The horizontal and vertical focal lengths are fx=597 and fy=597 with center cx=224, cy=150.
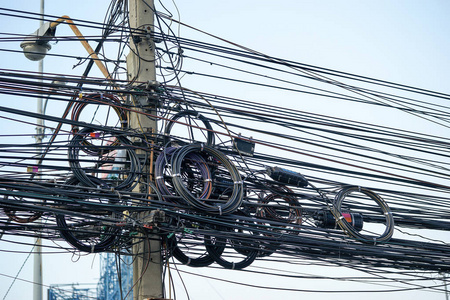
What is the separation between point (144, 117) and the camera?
849 cm

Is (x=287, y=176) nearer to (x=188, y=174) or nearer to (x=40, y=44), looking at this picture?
(x=188, y=174)

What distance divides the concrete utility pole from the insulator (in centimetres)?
193

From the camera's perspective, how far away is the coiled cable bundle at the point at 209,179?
772cm

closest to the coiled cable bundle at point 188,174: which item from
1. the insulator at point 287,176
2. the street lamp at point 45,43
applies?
the insulator at point 287,176

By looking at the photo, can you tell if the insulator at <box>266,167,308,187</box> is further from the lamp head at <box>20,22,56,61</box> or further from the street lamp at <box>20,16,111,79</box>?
the lamp head at <box>20,22,56,61</box>

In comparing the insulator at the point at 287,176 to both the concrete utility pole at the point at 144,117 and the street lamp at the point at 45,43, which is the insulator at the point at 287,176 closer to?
the concrete utility pole at the point at 144,117

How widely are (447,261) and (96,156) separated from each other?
5647 mm

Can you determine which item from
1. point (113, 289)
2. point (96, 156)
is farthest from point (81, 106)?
point (113, 289)

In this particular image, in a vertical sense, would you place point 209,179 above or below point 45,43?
below

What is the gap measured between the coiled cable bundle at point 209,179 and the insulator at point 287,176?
738mm

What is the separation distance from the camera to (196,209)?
775cm

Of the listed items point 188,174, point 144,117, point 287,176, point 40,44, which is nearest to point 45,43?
point 40,44

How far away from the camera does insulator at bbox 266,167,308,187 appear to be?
908 cm

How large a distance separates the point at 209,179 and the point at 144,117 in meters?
1.28
